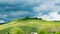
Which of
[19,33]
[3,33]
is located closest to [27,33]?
[3,33]

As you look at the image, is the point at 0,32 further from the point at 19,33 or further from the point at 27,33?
the point at 19,33

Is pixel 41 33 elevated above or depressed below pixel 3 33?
above

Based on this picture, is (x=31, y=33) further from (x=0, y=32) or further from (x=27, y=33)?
(x=0, y=32)

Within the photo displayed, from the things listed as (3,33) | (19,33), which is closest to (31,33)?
(3,33)

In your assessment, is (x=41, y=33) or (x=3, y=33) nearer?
(x=41, y=33)

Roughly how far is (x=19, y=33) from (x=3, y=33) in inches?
2666

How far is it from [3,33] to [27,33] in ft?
69.9

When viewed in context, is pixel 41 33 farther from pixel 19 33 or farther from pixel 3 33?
pixel 3 33

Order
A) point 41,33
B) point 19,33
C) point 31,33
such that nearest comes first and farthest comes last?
point 41,33 → point 19,33 → point 31,33

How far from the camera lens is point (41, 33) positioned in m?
98.2

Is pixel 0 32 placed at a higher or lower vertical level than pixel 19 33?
lower

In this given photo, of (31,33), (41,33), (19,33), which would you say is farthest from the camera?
(31,33)

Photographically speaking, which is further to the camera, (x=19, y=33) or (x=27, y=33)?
(x=27, y=33)

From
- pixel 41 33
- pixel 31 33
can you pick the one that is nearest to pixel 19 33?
pixel 41 33
